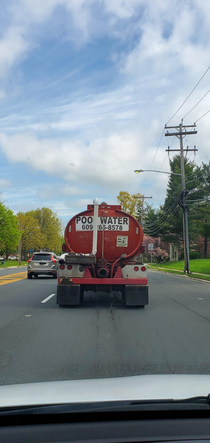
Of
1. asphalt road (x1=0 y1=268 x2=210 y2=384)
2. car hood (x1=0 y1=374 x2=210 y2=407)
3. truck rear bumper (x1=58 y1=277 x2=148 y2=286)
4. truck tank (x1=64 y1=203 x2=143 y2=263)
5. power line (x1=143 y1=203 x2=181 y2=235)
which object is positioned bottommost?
asphalt road (x1=0 y1=268 x2=210 y2=384)

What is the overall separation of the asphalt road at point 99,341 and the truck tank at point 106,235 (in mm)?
1708

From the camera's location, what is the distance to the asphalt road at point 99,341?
5500mm

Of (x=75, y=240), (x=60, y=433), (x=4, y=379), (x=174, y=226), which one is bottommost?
(x=4, y=379)

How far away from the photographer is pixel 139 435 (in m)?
2.46

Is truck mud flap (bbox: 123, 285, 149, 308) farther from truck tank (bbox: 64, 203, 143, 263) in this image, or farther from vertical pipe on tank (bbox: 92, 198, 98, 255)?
vertical pipe on tank (bbox: 92, 198, 98, 255)

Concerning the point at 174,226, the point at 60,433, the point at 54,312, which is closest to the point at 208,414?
the point at 60,433

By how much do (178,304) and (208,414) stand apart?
33.5ft

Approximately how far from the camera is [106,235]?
12398mm

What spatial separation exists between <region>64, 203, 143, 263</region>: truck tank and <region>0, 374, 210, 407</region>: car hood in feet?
28.5

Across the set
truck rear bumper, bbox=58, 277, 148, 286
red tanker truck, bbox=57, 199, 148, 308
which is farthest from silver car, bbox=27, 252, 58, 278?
truck rear bumper, bbox=58, 277, 148, 286

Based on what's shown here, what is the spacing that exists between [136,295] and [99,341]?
4357mm

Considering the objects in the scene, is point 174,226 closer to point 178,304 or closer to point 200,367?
point 178,304

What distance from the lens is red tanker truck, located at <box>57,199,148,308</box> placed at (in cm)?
1152

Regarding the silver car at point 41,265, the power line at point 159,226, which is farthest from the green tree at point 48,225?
the silver car at point 41,265
